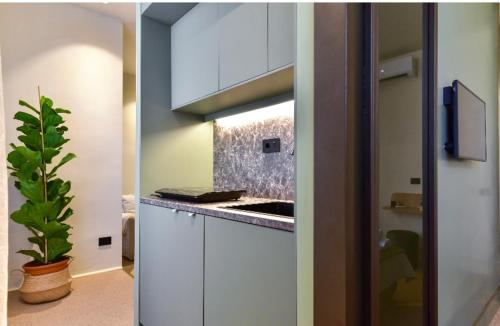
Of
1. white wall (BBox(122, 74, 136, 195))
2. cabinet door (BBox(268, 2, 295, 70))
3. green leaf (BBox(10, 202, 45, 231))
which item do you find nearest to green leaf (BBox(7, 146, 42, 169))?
green leaf (BBox(10, 202, 45, 231))

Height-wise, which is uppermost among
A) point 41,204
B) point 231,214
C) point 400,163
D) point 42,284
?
point 400,163

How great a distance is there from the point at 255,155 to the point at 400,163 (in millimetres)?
1308

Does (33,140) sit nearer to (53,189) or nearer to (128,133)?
(53,189)

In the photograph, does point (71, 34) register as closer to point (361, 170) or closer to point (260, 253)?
point (260, 253)

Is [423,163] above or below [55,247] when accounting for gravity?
above

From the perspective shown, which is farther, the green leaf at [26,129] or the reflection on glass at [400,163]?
the green leaf at [26,129]

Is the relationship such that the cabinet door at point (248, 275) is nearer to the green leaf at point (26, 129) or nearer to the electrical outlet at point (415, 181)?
the electrical outlet at point (415, 181)

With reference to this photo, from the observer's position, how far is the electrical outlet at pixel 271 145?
1.95 meters

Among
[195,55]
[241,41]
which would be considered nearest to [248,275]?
[241,41]

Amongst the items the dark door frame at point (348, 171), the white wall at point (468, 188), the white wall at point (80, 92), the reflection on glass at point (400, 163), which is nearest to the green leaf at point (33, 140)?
the white wall at point (80, 92)

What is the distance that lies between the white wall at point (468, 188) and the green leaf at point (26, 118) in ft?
10.0

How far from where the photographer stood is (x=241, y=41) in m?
1.62

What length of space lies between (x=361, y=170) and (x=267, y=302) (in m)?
0.70

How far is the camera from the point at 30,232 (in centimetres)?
285
